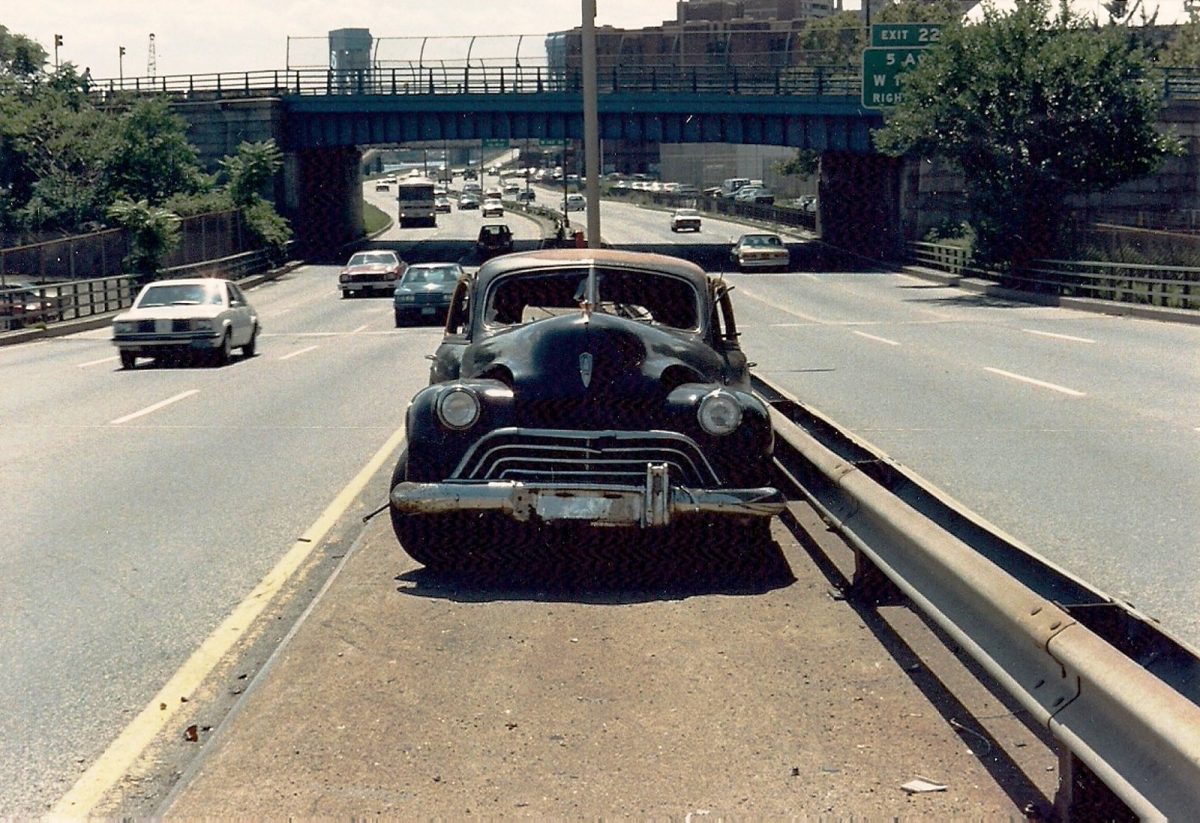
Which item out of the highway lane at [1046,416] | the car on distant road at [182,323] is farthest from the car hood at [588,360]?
the car on distant road at [182,323]

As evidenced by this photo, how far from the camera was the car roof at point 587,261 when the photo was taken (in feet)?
34.0

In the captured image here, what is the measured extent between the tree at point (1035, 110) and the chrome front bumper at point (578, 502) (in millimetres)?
41056

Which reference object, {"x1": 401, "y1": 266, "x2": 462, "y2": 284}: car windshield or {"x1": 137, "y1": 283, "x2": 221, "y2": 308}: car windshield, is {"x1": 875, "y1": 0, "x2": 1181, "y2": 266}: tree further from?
{"x1": 137, "y1": 283, "x2": 221, "y2": 308}: car windshield

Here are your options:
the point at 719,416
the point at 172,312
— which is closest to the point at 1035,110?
the point at 172,312

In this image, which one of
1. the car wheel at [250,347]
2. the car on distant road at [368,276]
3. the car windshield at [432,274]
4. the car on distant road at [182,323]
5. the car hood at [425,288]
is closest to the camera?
the car on distant road at [182,323]

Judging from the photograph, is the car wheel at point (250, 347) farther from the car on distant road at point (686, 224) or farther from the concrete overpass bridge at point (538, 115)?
the car on distant road at point (686, 224)

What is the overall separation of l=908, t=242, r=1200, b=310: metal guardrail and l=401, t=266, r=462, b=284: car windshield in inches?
629

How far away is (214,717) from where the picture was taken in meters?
6.17

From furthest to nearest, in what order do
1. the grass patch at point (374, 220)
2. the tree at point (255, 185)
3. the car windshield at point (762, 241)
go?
1. the grass patch at point (374, 220)
2. the tree at point (255, 185)
3. the car windshield at point (762, 241)

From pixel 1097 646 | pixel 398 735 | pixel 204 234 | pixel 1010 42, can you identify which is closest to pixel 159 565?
pixel 398 735

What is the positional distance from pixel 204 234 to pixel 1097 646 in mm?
58664

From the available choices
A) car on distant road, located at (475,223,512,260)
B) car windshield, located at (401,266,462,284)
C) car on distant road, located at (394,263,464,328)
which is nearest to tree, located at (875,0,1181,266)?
car windshield, located at (401,266,462,284)

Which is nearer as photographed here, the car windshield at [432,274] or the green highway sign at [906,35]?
the car windshield at [432,274]

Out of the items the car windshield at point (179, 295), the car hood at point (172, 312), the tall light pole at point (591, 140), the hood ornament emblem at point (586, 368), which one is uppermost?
the tall light pole at point (591, 140)
